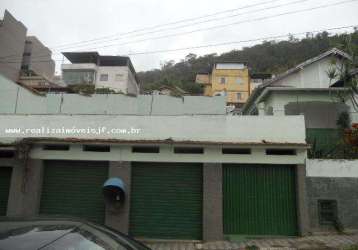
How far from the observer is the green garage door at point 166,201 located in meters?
12.4

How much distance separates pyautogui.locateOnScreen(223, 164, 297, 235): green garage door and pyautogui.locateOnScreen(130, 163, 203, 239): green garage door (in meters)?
1.13

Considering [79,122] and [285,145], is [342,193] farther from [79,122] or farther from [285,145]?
[79,122]

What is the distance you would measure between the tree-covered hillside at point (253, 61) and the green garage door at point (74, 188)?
34.4 meters

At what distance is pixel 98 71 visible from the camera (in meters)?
52.0

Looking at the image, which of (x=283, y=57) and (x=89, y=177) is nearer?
(x=89, y=177)

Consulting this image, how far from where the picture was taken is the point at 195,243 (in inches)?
468

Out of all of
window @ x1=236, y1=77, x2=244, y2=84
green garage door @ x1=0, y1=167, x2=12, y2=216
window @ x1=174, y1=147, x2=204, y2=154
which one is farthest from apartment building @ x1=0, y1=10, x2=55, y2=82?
window @ x1=174, y1=147, x2=204, y2=154

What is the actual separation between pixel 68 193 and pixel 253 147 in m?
7.28

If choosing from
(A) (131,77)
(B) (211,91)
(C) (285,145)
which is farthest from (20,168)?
(B) (211,91)

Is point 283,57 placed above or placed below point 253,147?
above

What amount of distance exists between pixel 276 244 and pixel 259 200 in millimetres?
1725

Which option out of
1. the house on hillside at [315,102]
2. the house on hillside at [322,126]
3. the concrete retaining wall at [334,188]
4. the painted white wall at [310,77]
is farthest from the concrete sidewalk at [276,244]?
the painted white wall at [310,77]

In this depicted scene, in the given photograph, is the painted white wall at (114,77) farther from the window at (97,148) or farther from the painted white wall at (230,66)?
the window at (97,148)

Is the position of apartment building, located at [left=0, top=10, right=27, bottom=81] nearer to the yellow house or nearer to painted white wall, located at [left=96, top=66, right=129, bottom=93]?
painted white wall, located at [left=96, top=66, right=129, bottom=93]
